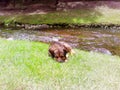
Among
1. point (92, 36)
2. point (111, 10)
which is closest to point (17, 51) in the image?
point (92, 36)

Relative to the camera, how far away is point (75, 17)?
1555 inches

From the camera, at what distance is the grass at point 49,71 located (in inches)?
564

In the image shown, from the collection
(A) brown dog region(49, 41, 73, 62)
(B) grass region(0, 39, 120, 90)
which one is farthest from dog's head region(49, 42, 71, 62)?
(B) grass region(0, 39, 120, 90)

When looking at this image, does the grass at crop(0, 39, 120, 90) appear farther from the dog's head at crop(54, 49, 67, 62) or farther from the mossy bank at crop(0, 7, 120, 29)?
the mossy bank at crop(0, 7, 120, 29)

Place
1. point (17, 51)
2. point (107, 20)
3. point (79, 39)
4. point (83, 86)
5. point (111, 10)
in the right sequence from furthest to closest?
point (111, 10) → point (107, 20) → point (79, 39) → point (17, 51) → point (83, 86)

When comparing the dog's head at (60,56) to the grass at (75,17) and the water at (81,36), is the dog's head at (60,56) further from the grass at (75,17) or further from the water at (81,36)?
the grass at (75,17)

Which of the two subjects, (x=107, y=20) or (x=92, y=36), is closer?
(x=92, y=36)

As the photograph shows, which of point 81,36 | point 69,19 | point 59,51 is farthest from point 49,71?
point 69,19

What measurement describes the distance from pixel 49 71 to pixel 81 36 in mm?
16708

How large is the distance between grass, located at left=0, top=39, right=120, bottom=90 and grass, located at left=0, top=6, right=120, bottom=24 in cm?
2058

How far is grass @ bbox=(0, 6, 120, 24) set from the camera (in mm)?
38312

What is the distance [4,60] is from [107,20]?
80.7 feet

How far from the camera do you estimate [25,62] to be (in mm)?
15977

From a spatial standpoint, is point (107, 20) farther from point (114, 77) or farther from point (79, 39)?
point (114, 77)
